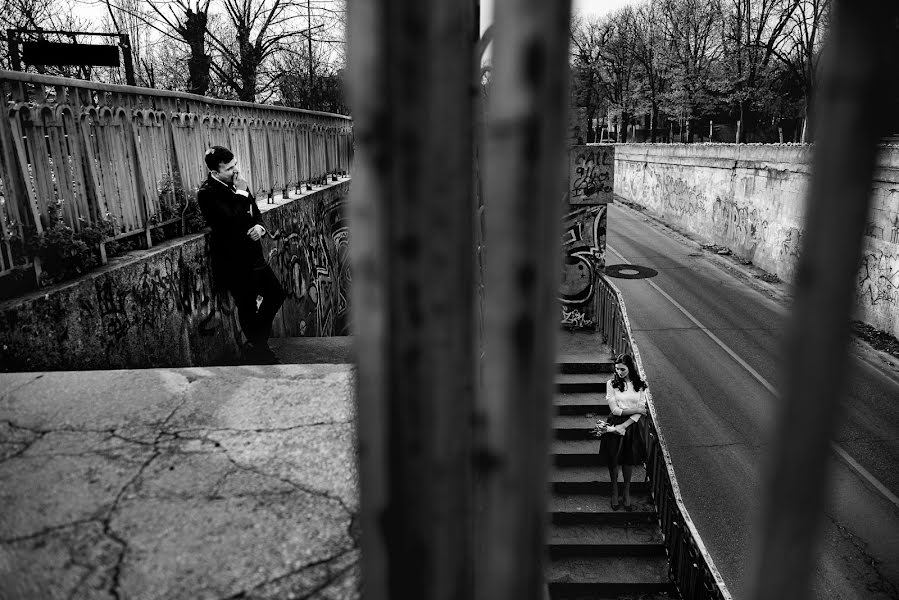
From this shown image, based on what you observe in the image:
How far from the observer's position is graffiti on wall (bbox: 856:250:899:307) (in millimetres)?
14719

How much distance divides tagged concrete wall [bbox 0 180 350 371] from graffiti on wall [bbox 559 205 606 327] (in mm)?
7761

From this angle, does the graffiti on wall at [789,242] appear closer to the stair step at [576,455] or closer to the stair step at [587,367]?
the stair step at [587,367]

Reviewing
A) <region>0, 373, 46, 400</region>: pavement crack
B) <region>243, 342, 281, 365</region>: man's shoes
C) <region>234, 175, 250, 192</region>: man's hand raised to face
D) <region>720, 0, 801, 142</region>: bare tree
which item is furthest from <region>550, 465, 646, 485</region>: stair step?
<region>720, 0, 801, 142</region>: bare tree

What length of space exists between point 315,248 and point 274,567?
28.0ft

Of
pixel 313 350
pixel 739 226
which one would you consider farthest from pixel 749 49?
pixel 313 350

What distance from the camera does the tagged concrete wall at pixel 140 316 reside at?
3.76 meters

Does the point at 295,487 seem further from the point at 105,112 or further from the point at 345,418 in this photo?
the point at 105,112

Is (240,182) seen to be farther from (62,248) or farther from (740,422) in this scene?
(740,422)

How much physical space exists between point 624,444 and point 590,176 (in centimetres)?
705

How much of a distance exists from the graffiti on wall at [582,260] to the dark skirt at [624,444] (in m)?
5.70

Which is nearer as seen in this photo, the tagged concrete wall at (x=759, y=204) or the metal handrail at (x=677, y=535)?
the metal handrail at (x=677, y=535)

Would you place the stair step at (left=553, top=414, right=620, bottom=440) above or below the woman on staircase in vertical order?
below

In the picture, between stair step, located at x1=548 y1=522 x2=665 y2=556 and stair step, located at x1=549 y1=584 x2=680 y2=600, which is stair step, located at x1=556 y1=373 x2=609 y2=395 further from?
stair step, located at x1=549 y1=584 x2=680 y2=600

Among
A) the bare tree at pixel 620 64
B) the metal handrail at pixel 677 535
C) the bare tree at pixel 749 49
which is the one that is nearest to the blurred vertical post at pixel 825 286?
the metal handrail at pixel 677 535
